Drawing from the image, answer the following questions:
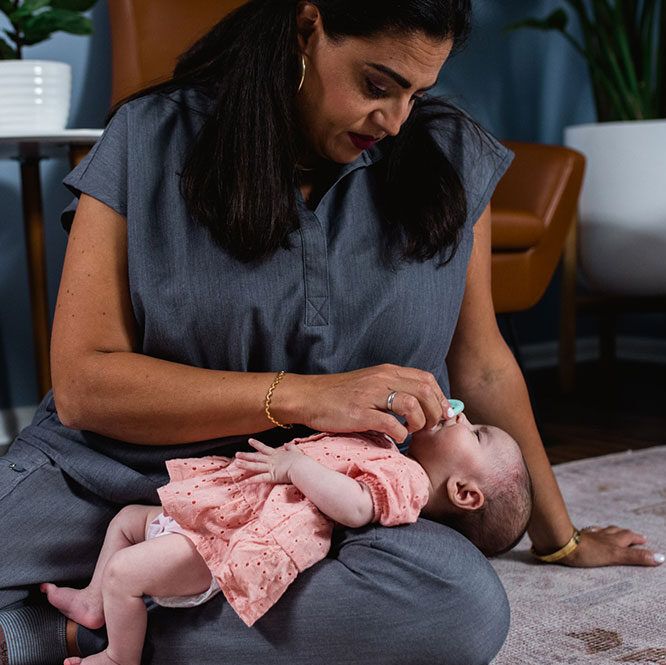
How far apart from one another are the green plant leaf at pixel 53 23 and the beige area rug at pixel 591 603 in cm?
130

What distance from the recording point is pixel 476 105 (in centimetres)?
344

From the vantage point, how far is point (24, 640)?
1130 mm

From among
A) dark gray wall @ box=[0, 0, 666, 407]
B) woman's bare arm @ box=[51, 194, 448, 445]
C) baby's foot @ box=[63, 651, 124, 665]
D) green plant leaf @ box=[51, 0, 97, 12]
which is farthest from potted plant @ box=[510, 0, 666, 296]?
baby's foot @ box=[63, 651, 124, 665]

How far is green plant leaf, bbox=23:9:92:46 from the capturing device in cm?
201

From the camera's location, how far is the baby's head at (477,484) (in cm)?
112

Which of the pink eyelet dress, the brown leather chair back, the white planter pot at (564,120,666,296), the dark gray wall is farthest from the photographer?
the white planter pot at (564,120,666,296)

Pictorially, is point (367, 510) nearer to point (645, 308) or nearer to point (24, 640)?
point (24, 640)

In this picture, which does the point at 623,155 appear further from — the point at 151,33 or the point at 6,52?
the point at 6,52

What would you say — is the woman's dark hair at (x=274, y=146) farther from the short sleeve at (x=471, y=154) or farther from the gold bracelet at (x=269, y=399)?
the gold bracelet at (x=269, y=399)

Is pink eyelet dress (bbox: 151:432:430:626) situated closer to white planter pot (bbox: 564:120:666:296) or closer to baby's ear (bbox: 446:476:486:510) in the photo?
baby's ear (bbox: 446:476:486:510)

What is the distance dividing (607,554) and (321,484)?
63cm

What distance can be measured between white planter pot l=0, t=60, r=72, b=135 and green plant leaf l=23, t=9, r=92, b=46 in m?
0.07

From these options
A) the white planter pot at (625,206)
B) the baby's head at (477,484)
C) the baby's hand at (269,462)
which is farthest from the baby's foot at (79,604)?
the white planter pot at (625,206)

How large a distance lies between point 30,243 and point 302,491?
1.43 meters
